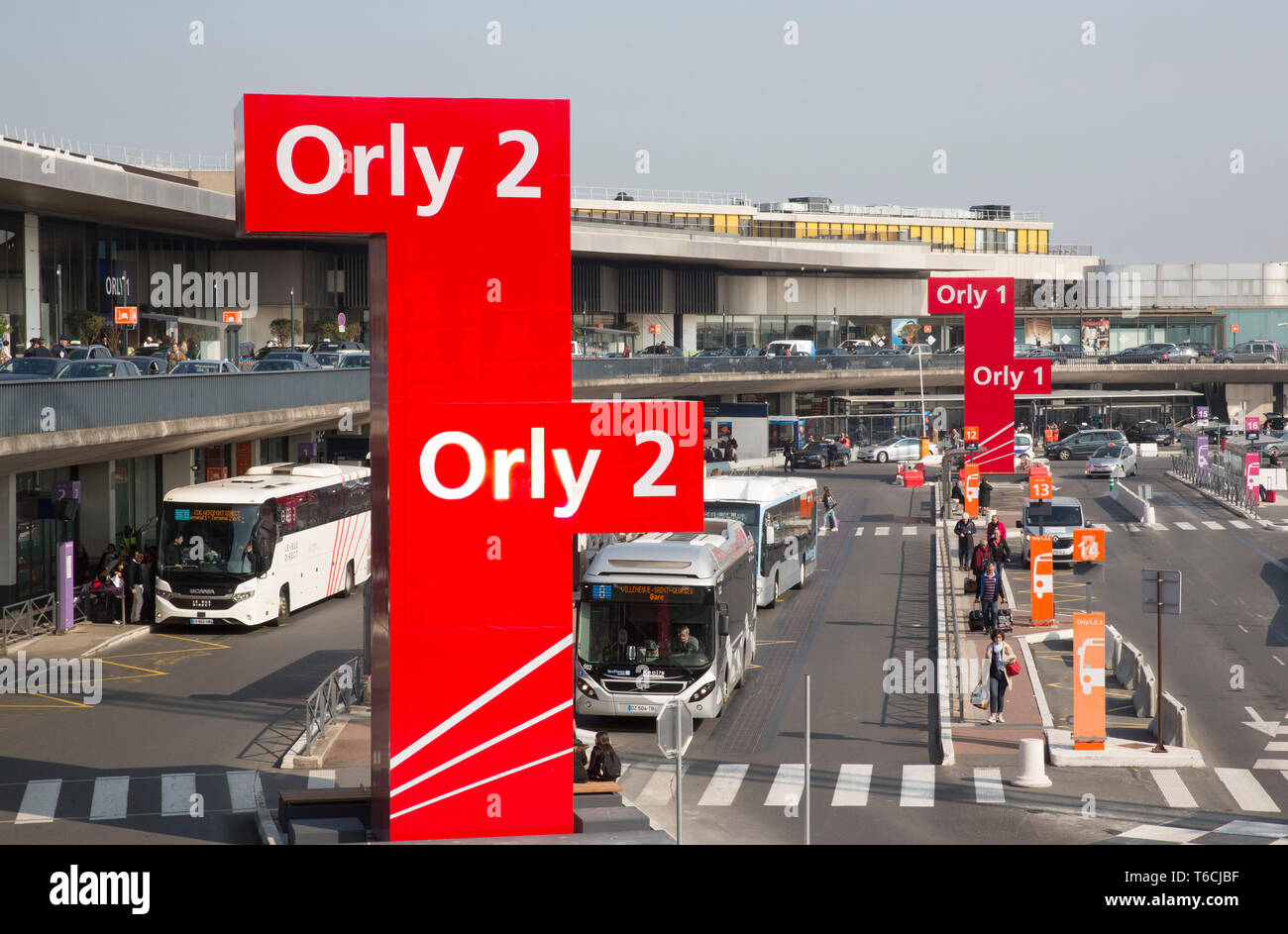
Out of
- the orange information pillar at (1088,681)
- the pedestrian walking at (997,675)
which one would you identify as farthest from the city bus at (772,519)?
the orange information pillar at (1088,681)

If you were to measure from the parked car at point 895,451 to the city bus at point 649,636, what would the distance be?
186 ft

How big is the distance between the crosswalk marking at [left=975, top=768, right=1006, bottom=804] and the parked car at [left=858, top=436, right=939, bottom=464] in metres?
58.6

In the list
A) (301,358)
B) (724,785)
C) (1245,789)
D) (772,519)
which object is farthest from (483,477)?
(301,358)

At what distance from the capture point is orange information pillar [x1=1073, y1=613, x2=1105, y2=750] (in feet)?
66.7

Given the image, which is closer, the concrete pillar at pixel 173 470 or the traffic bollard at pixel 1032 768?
the traffic bollard at pixel 1032 768

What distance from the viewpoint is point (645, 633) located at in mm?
22484

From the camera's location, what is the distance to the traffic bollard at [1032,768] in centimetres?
1912

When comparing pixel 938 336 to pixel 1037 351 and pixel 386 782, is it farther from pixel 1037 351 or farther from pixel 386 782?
pixel 386 782

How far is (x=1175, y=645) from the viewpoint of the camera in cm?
2886

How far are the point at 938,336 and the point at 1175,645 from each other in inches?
3189

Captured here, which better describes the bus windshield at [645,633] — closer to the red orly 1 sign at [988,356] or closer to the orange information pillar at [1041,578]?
the orange information pillar at [1041,578]

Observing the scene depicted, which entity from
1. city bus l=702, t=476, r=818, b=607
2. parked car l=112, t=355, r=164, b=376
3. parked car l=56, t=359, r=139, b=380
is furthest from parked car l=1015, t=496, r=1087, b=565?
parked car l=56, t=359, r=139, b=380
